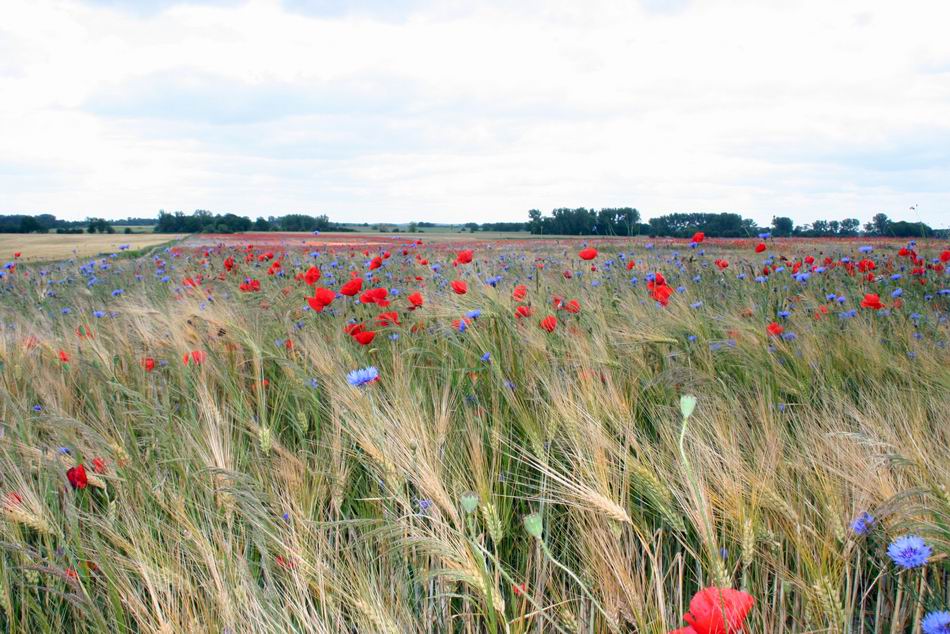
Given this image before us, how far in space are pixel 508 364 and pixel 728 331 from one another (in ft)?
3.44

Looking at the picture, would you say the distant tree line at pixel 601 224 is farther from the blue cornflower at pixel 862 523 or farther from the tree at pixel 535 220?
the blue cornflower at pixel 862 523

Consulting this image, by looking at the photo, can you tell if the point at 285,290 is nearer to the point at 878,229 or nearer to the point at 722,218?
the point at 878,229

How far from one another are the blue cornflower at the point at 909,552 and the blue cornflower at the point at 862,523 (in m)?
0.12

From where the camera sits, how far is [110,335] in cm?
343

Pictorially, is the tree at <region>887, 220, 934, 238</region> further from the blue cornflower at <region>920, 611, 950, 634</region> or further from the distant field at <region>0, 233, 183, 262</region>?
the distant field at <region>0, 233, 183, 262</region>

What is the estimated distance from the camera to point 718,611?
2.82 feet

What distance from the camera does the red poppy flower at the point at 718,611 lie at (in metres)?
0.85

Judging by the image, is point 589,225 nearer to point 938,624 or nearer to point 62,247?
point 938,624

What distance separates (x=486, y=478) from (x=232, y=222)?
4818 cm

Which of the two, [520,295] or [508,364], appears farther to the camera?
[520,295]

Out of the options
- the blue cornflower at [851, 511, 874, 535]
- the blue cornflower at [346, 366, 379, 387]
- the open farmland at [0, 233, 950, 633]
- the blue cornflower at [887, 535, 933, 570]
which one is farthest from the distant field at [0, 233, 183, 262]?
the blue cornflower at [887, 535, 933, 570]

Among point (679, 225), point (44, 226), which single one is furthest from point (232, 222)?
point (679, 225)

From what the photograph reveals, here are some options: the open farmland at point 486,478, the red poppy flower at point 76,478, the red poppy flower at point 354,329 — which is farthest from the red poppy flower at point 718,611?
the red poppy flower at point 354,329

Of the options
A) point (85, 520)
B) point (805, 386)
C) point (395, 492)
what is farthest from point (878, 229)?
point (85, 520)
